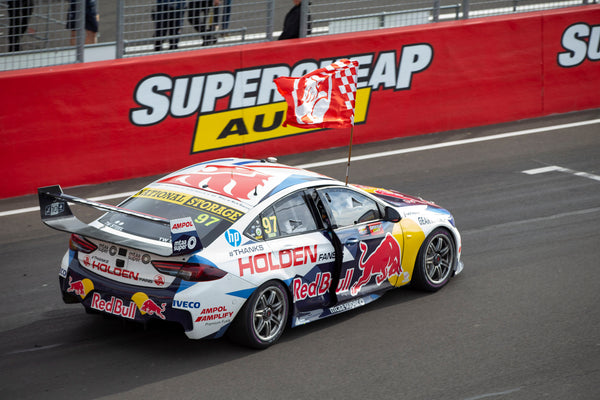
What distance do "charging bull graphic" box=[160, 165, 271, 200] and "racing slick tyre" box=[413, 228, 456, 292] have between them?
1912 mm

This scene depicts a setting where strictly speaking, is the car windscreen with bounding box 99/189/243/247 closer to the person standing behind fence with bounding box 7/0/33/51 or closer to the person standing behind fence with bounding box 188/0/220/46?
the person standing behind fence with bounding box 7/0/33/51

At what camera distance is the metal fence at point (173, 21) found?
A: 12047 millimetres

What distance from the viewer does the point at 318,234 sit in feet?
26.5

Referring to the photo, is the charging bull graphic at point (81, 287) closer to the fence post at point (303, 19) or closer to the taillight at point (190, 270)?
the taillight at point (190, 270)

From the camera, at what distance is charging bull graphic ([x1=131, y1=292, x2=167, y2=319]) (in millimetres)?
7098

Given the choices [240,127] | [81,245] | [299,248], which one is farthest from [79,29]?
[299,248]

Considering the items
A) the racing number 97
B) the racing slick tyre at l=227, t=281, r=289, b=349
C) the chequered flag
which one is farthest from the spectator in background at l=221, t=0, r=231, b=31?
the racing slick tyre at l=227, t=281, r=289, b=349

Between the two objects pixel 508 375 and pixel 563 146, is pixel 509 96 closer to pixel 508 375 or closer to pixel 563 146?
pixel 563 146

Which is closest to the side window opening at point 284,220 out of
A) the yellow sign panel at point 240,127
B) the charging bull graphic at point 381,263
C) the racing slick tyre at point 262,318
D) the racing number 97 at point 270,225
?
the racing number 97 at point 270,225

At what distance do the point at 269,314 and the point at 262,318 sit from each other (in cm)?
9

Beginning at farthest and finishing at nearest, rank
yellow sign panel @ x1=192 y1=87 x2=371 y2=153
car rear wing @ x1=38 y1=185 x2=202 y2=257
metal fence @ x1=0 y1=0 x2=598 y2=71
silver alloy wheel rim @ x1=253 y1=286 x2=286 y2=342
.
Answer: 1. yellow sign panel @ x1=192 y1=87 x2=371 y2=153
2. metal fence @ x1=0 y1=0 x2=598 y2=71
3. silver alloy wheel rim @ x1=253 y1=286 x2=286 y2=342
4. car rear wing @ x1=38 y1=185 x2=202 y2=257

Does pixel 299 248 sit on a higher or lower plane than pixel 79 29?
lower

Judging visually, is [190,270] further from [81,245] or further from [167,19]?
[167,19]

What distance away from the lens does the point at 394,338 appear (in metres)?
8.02
